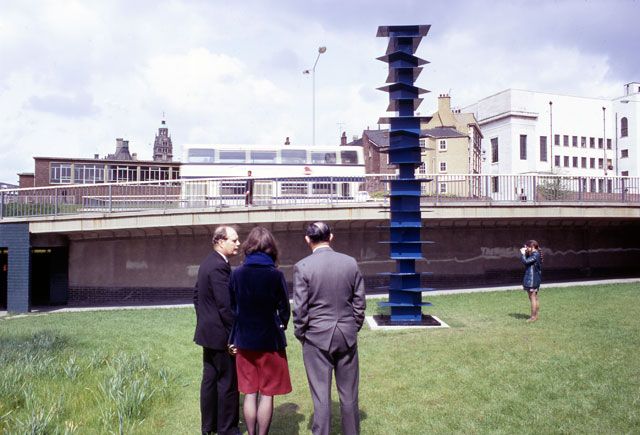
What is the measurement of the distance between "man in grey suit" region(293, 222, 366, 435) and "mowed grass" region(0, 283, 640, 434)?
0.90 m

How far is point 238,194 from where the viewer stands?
55.3 feet

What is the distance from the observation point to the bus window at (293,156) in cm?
2520

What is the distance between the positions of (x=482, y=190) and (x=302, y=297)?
1475 cm

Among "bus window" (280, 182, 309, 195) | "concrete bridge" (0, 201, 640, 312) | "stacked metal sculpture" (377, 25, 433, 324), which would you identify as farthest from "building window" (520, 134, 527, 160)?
"stacked metal sculpture" (377, 25, 433, 324)

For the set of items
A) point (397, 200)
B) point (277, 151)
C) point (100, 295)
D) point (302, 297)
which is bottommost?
point (100, 295)

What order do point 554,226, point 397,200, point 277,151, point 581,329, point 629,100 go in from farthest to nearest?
point 629,100
point 277,151
point 554,226
point 397,200
point 581,329

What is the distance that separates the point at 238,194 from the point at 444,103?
4331 centimetres

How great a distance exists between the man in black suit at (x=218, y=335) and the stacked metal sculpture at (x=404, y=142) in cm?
626

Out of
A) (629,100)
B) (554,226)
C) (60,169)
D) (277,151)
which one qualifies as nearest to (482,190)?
(554,226)

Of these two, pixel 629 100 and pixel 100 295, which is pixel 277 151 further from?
pixel 629 100


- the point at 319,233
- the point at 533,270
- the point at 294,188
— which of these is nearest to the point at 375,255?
the point at 294,188

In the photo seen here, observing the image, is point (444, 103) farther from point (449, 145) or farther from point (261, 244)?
point (261, 244)

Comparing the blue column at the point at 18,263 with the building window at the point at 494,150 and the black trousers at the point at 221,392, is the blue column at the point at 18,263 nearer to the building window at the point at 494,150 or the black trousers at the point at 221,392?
the black trousers at the point at 221,392

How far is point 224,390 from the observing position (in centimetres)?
447
